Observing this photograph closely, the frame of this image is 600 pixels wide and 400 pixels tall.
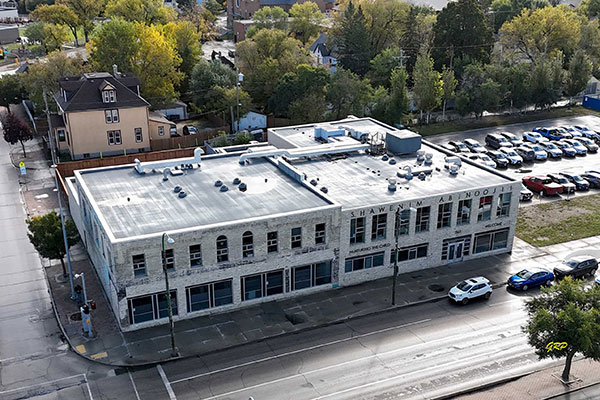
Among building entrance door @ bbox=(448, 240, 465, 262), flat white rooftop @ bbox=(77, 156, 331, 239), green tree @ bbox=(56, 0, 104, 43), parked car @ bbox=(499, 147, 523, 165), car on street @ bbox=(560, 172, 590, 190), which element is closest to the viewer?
flat white rooftop @ bbox=(77, 156, 331, 239)

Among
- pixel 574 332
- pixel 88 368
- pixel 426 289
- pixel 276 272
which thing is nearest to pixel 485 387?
pixel 574 332

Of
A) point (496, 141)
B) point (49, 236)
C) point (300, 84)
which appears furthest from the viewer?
point (300, 84)

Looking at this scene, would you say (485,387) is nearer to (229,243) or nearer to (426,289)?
(426,289)

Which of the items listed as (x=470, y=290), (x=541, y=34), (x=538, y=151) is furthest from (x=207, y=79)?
(x=541, y=34)

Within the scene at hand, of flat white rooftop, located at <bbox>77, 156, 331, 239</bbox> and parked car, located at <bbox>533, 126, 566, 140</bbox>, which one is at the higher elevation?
flat white rooftop, located at <bbox>77, 156, 331, 239</bbox>

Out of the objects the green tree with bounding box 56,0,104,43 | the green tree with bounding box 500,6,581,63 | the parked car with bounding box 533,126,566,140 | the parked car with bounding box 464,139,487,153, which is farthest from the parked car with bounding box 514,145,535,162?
the green tree with bounding box 56,0,104,43

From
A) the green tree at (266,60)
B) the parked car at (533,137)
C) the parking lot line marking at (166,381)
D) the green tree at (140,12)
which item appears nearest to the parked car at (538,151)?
the parked car at (533,137)

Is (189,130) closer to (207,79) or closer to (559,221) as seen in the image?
(207,79)

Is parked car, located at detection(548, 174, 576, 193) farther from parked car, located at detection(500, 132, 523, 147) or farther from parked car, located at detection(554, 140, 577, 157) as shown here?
parked car, located at detection(500, 132, 523, 147)
